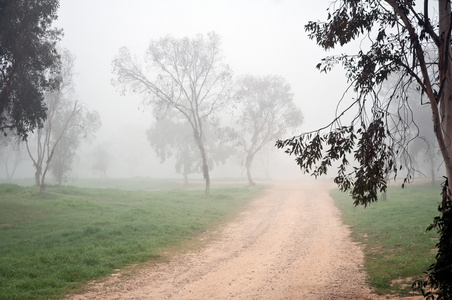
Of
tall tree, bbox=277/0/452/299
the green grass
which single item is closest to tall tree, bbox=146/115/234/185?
the green grass

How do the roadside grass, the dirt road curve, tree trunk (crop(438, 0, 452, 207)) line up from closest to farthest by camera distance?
tree trunk (crop(438, 0, 452, 207))
the dirt road curve
the roadside grass

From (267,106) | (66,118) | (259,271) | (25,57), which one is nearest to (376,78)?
(259,271)

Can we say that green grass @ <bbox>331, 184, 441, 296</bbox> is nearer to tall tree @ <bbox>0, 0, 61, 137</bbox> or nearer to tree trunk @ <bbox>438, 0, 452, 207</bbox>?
tree trunk @ <bbox>438, 0, 452, 207</bbox>

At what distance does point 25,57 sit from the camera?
57.4 feet

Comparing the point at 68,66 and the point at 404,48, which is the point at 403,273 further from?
the point at 68,66

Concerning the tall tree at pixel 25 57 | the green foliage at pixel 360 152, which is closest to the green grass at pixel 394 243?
the green foliage at pixel 360 152

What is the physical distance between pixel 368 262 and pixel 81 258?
9.10m

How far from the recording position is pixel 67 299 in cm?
751

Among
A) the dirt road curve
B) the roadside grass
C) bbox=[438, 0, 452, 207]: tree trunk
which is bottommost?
the dirt road curve

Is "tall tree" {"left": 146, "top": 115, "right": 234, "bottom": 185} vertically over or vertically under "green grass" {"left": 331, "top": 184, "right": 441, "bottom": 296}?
over

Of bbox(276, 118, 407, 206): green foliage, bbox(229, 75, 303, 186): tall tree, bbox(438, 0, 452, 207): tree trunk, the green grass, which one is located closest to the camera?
bbox(438, 0, 452, 207): tree trunk

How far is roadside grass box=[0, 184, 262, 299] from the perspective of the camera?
8781 millimetres

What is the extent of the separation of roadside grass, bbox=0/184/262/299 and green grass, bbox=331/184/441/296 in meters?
7.31

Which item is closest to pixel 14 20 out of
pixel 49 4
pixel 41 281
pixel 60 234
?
pixel 49 4
